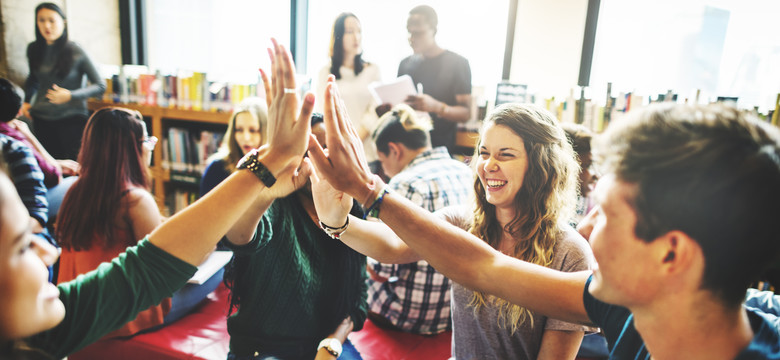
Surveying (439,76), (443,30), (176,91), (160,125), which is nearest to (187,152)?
(160,125)

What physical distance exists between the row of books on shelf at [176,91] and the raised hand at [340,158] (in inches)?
128

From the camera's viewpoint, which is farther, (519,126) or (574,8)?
(574,8)

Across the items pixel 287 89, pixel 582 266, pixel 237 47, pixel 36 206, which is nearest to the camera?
pixel 287 89

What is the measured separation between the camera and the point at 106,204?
1.78m

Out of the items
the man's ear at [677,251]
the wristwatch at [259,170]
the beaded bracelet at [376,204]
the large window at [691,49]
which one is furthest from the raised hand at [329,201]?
the large window at [691,49]

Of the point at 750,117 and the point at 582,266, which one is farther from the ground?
the point at 750,117

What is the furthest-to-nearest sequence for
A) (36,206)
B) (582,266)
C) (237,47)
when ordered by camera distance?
(237,47), (36,206), (582,266)

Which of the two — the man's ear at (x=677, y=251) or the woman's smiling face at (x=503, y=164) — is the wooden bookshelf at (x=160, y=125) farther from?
the man's ear at (x=677, y=251)

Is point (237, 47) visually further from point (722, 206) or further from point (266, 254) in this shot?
point (722, 206)

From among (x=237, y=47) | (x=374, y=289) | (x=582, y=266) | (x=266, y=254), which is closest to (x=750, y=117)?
(x=582, y=266)

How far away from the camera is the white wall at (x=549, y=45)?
351 centimetres

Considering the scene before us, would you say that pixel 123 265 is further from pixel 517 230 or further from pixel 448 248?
pixel 517 230

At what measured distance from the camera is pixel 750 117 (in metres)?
0.68

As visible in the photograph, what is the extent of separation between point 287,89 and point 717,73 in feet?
12.1
